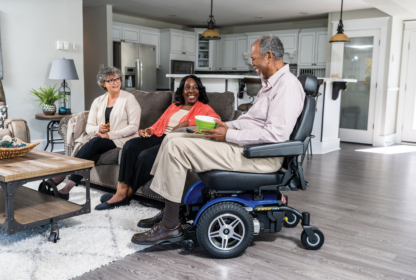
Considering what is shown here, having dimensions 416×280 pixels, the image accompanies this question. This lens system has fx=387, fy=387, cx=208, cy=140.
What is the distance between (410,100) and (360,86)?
898mm

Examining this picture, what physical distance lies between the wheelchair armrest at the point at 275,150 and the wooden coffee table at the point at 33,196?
1026 mm

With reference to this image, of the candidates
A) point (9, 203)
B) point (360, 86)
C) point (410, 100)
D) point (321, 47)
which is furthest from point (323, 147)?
point (9, 203)

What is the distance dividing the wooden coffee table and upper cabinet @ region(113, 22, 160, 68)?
17.1 ft

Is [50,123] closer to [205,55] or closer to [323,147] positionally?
[323,147]

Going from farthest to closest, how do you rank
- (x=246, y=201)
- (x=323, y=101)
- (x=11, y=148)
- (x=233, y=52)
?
(x=233, y=52) → (x=323, y=101) → (x=11, y=148) → (x=246, y=201)

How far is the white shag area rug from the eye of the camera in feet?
6.06

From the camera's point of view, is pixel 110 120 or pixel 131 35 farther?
pixel 131 35

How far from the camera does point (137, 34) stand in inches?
302

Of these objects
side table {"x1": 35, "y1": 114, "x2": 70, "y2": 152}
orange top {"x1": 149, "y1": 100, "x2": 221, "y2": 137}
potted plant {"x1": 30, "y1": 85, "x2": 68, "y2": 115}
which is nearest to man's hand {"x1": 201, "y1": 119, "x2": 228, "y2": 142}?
orange top {"x1": 149, "y1": 100, "x2": 221, "y2": 137}

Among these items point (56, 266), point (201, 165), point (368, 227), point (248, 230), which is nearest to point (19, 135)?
point (56, 266)

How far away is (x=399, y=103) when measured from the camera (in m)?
6.81

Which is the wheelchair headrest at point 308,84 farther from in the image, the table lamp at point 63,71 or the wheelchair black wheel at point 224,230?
the table lamp at point 63,71

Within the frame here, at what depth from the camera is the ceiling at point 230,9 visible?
626cm

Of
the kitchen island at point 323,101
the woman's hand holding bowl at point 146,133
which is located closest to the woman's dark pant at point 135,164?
the woman's hand holding bowl at point 146,133
